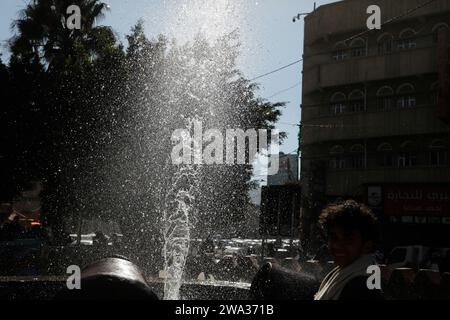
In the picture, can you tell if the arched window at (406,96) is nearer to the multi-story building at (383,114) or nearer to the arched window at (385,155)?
the multi-story building at (383,114)

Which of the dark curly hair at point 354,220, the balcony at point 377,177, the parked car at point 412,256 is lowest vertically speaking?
the parked car at point 412,256

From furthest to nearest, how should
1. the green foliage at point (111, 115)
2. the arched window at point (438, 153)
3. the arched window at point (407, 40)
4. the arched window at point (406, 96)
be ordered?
the arched window at point (407, 40) < the arched window at point (406, 96) < the arched window at point (438, 153) < the green foliage at point (111, 115)

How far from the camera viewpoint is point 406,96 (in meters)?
28.3

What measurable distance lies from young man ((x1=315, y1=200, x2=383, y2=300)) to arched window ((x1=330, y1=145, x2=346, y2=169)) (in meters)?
27.1

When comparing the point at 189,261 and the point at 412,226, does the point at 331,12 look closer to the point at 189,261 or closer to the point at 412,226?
the point at 412,226

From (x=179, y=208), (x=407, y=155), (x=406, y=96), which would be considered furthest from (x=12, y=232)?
(x=406, y=96)

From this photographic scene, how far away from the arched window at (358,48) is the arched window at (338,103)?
2.14 meters

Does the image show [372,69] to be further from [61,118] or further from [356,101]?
[61,118]

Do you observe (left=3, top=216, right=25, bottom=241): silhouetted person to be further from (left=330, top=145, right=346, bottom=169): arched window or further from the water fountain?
(left=330, top=145, right=346, bottom=169): arched window

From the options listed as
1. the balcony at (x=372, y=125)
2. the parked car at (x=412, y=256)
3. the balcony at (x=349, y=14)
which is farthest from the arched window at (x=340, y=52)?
the parked car at (x=412, y=256)

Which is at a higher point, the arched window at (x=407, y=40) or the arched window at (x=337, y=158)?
the arched window at (x=407, y=40)

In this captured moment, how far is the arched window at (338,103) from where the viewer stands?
30.5 m
